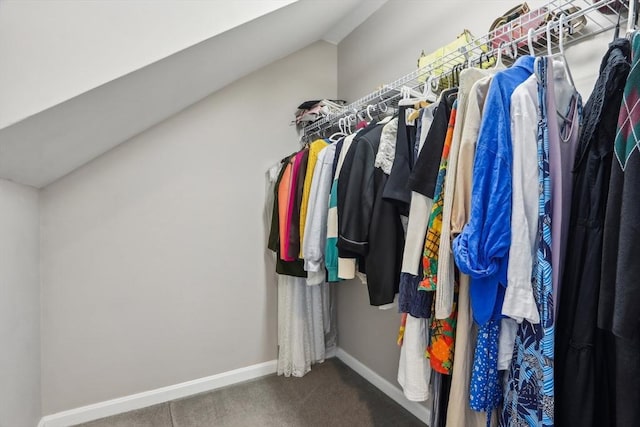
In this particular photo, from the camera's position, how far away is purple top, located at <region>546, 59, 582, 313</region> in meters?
0.79

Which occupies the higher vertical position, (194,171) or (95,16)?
(95,16)

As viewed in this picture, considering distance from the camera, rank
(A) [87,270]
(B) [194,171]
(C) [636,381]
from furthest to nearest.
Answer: (B) [194,171], (A) [87,270], (C) [636,381]

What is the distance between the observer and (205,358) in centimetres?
207

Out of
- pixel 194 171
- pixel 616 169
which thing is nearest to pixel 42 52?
pixel 194 171

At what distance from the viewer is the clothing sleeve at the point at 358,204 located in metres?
1.25

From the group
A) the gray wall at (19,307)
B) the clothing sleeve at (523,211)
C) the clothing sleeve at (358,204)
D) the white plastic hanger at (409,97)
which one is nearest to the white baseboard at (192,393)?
the gray wall at (19,307)

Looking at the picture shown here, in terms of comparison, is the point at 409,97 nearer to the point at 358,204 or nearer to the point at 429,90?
the point at 429,90

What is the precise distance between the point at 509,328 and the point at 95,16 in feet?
5.10

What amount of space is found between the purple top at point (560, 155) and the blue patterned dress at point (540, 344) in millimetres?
21

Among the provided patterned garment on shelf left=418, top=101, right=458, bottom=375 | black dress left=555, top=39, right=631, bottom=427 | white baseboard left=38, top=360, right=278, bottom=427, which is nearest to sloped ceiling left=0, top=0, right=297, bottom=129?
patterned garment on shelf left=418, top=101, right=458, bottom=375

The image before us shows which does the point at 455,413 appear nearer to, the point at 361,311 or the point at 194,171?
the point at 361,311

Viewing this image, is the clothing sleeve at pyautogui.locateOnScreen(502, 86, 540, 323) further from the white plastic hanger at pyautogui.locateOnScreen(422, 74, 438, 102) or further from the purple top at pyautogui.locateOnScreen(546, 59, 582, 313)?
the white plastic hanger at pyautogui.locateOnScreen(422, 74, 438, 102)

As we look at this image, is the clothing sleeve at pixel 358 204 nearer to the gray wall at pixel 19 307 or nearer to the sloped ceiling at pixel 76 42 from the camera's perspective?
the sloped ceiling at pixel 76 42

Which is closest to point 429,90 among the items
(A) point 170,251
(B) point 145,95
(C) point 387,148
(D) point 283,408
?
(C) point 387,148
